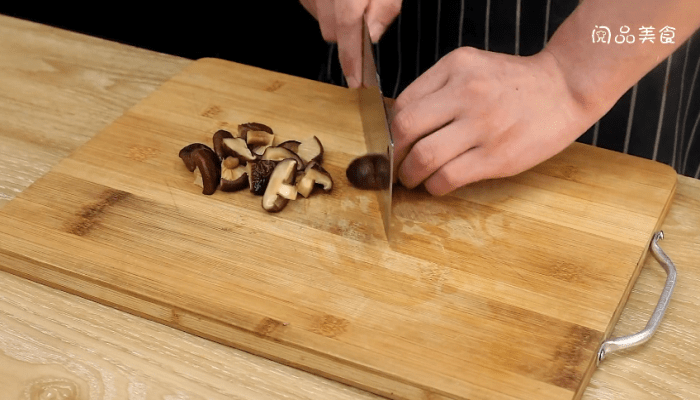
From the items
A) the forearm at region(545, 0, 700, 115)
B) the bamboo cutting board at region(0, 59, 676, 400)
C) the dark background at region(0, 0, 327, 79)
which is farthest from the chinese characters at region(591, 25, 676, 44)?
the dark background at region(0, 0, 327, 79)

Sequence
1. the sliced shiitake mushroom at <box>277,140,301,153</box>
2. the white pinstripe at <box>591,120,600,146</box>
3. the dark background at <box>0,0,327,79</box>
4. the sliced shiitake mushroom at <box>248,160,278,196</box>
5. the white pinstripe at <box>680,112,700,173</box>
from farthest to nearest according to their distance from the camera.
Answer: the dark background at <box>0,0,327,79</box> → the white pinstripe at <box>680,112,700,173</box> → the white pinstripe at <box>591,120,600,146</box> → the sliced shiitake mushroom at <box>277,140,301,153</box> → the sliced shiitake mushroom at <box>248,160,278,196</box>

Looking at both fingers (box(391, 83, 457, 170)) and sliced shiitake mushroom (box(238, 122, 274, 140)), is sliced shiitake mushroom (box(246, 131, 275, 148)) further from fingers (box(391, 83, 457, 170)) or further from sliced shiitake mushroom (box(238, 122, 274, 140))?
fingers (box(391, 83, 457, 170))

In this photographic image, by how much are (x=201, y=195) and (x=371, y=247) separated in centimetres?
32

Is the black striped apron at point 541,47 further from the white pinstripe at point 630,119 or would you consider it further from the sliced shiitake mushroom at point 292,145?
the sliced shiitake mushroom at point 292,145

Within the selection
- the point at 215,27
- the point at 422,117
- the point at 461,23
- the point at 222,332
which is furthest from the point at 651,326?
the point at 215,27

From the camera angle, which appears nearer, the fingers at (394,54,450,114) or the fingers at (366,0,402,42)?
the fingers at (394,54,450,114)

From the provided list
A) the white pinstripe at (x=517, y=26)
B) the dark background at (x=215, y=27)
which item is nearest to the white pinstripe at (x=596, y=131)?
the white pinstripe at (x=517, y=26)

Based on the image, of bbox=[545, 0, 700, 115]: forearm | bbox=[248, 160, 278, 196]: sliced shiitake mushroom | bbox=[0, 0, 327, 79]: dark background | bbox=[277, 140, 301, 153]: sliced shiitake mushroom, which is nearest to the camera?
bbox=[545, 0, 700, 115]: forearm

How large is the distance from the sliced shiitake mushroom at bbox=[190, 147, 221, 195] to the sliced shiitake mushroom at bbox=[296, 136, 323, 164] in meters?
0.16

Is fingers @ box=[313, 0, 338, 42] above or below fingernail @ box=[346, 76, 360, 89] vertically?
above

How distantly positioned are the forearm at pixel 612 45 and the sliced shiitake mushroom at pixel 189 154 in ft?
2.09

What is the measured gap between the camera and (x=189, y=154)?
4.58 ft

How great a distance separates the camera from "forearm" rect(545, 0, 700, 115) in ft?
4.10

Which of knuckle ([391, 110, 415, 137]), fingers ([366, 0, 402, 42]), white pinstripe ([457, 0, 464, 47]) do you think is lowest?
knuckle ([391, 110, 415, 137])
